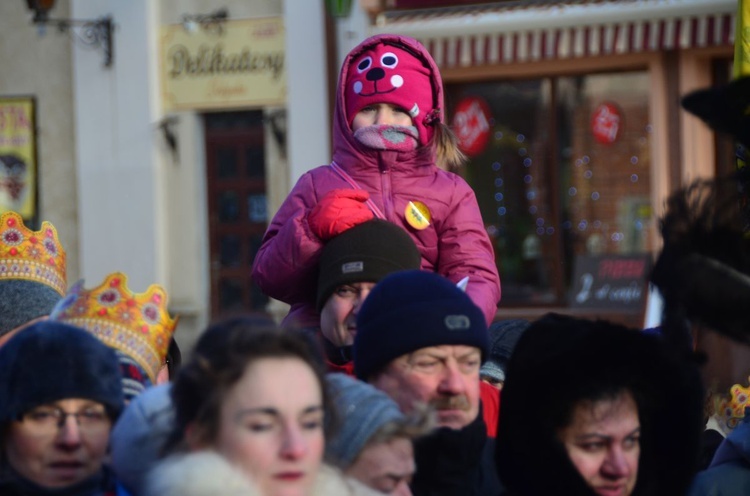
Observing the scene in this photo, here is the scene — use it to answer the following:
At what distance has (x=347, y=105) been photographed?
13.9ft

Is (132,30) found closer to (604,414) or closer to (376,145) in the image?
(376,145)

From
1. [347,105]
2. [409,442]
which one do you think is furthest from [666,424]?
[347,105]

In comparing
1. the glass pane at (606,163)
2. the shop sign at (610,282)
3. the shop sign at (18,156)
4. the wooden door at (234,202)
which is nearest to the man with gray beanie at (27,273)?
the shop sign at (610,282)

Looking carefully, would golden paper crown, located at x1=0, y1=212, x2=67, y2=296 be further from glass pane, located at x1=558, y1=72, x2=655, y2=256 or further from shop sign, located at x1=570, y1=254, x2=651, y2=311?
glass pane, located at x1=558, y1=72, x2=655, y2=256

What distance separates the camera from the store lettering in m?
13.8

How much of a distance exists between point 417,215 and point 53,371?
5.12ft

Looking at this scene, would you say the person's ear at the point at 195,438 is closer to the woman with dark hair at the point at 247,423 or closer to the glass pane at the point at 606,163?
the woman with dark hair at the point at 247,423

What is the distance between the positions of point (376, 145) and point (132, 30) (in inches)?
415

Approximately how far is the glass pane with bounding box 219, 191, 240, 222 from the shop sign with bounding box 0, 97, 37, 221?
208 cm

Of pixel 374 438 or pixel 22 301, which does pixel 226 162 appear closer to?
pixel 22 301

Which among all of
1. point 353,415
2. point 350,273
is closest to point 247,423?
point 353,415

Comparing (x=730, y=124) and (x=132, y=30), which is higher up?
(x=132, y=30)

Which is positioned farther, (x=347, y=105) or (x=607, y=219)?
(x=607, y=219)

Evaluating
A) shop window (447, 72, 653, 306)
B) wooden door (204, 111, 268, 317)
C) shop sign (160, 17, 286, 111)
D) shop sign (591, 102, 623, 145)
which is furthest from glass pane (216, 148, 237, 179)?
shop sign (591, 102, 623, 145)
